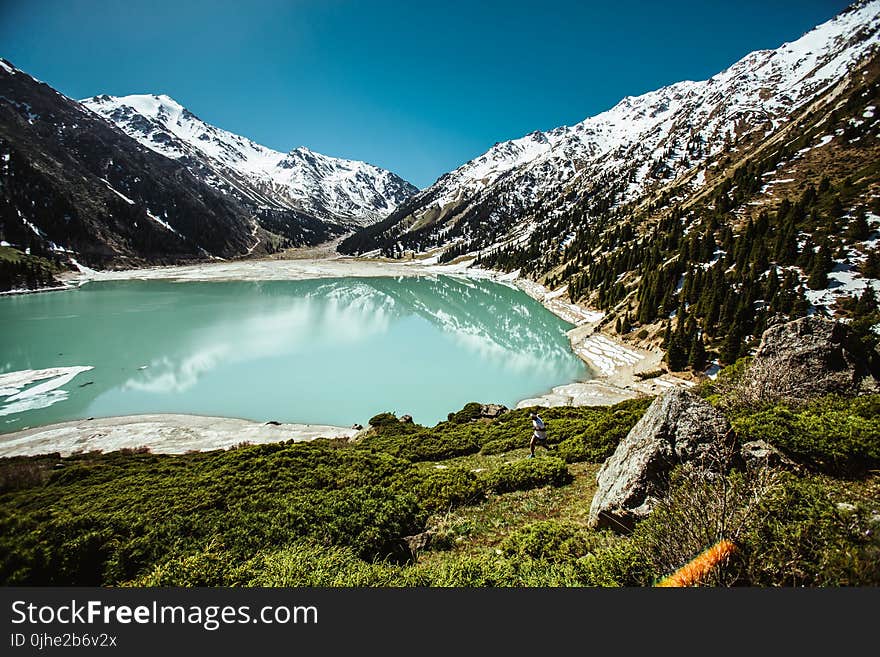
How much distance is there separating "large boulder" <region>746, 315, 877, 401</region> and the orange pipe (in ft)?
34.7

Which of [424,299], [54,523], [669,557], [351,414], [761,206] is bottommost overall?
[351,414]

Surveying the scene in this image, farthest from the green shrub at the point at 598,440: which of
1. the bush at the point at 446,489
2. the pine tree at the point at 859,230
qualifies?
the pine tree at the point at 859,230

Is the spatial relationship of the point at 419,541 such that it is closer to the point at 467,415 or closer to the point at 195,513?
the point at 195,513

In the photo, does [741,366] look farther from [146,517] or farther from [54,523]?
[54,523]

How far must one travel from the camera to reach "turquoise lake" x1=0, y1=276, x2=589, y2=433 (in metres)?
29.6

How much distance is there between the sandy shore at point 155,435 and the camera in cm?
2158

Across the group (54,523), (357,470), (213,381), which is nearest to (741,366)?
(357,470)

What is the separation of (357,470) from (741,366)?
1962cm

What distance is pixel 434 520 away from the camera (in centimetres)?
960

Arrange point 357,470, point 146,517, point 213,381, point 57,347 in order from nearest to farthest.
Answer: point 146,517 → point 357,470 → point 213,381 → point 57,347

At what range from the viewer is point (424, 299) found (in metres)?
90.5

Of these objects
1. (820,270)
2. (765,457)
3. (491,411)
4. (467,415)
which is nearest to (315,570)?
(765,457)

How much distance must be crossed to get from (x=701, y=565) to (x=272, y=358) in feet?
140

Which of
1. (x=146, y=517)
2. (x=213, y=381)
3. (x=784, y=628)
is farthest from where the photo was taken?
(x=213, y=381)
